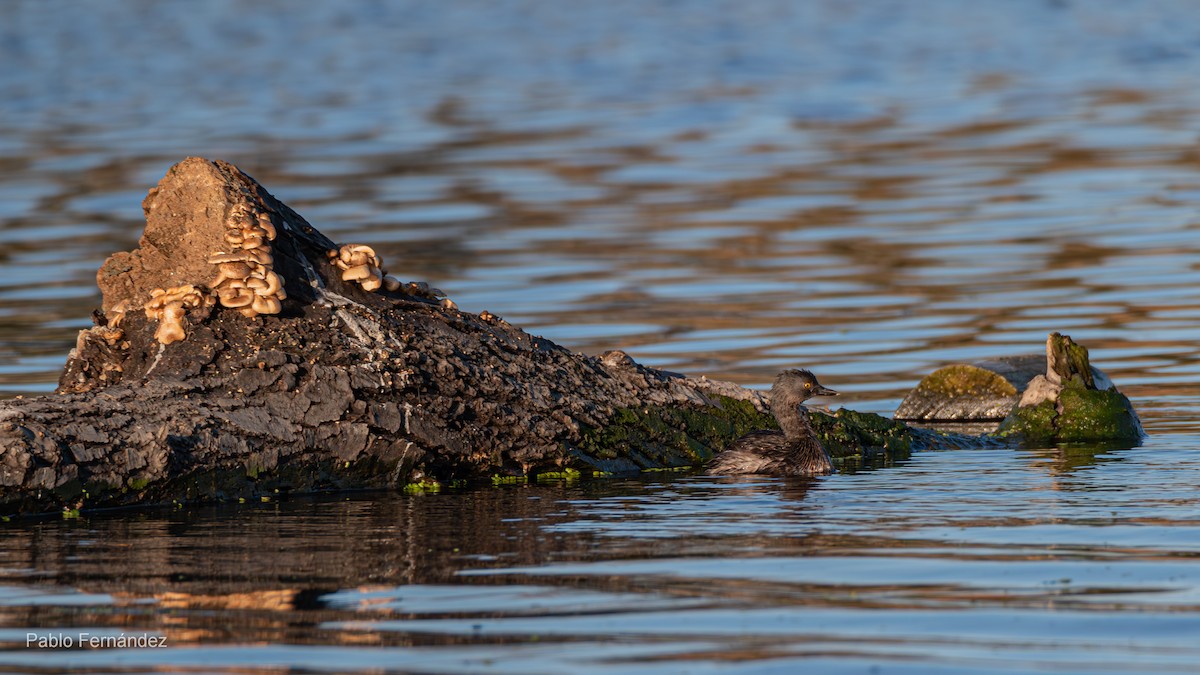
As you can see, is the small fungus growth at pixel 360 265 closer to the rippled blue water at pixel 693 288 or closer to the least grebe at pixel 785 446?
the rippled blue water at pixel 693 288

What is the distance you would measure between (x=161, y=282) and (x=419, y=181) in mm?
18275

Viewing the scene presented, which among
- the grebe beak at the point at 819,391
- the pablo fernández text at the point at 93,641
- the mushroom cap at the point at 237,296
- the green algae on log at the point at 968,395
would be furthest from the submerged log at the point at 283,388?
the pablo fernández text at the point at 93,641

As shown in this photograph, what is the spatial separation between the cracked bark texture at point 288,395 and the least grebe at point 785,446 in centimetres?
41

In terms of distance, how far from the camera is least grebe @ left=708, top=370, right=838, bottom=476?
1098 cm

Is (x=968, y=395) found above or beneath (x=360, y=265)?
beneath

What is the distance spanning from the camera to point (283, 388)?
10188mm

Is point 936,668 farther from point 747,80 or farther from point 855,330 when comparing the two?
point 747,80

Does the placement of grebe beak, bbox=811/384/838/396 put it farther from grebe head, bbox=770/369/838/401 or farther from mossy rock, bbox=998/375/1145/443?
mossy rock, bbox=998/375/1145/443

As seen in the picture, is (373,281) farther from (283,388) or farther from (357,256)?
(283,388)

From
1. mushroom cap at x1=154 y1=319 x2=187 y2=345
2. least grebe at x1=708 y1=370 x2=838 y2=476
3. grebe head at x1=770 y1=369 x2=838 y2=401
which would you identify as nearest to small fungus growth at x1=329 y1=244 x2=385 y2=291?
mushroom cap at x1=154 y1=319 x2=187 y2=345

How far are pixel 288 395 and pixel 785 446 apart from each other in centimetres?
285

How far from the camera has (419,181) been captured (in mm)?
29016

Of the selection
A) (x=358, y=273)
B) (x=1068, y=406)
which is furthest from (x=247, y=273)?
(x=1068, y=406)

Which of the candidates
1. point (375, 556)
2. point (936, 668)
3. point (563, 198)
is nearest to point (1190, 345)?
point (375, 556)
